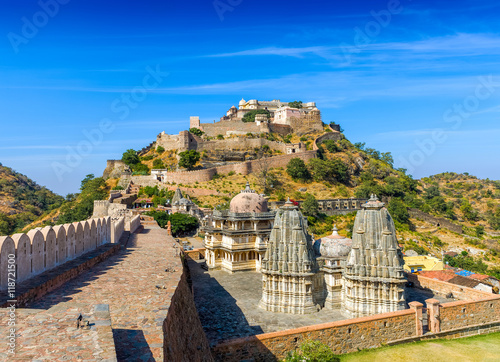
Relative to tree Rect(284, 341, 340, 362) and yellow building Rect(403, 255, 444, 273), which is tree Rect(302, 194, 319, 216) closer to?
yellow building Rect(403, 255, 444, 273)

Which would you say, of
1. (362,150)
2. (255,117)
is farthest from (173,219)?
(362,150)

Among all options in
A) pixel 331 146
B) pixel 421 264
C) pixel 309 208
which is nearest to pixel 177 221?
pixel 309 208

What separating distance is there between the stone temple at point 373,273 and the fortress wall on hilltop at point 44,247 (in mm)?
11354

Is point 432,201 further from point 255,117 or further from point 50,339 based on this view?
point 50,339

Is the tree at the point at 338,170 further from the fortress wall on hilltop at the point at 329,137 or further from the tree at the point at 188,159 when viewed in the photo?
the tree at the point at 188,159

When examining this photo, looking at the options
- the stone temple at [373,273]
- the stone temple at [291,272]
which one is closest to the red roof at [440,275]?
the stone temple at [373,273]

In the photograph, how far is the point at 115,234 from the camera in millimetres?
17078

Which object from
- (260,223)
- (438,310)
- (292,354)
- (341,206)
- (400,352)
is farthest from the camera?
(341,206)

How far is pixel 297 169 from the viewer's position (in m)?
60.2

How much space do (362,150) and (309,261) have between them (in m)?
65.6

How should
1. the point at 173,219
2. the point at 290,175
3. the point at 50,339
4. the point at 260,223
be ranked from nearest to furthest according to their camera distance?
the point at 50,339, the point at 260,223, the point at 173,219, the point at 290,175

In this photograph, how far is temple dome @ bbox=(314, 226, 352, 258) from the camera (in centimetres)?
1861

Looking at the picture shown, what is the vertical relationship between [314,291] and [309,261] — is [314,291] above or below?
below

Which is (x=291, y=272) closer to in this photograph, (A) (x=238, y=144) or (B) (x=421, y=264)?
(B) (x=421, y=264)
